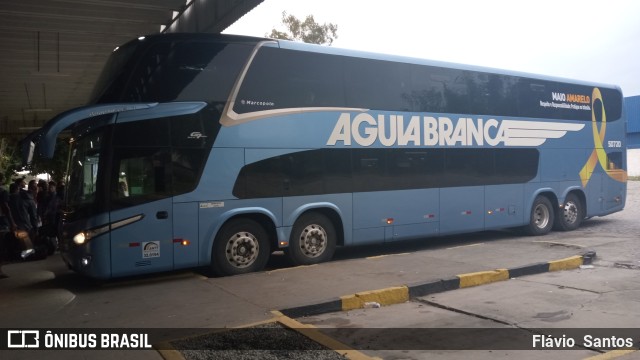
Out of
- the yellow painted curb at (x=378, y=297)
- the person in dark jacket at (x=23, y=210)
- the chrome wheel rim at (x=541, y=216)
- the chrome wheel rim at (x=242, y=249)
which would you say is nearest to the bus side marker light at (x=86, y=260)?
the chrome wheel rim at (x=242, y=249)

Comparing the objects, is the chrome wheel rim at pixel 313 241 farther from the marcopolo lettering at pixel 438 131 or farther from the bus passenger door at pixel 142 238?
the bus passenger door at pixel 142 238

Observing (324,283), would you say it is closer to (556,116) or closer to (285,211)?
(285,211)

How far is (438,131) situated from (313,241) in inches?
143

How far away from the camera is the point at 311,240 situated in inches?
358

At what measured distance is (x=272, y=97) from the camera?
856cm

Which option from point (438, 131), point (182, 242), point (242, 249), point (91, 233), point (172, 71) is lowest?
point (242, 249)

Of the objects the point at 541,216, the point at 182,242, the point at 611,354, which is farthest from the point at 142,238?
the point at 541,216

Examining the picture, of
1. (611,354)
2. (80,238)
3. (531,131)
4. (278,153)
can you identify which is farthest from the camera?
(531,131)

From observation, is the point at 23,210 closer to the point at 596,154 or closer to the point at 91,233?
the point at 91,233

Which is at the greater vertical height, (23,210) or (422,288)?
(23,210)

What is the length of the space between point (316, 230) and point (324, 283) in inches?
69.3

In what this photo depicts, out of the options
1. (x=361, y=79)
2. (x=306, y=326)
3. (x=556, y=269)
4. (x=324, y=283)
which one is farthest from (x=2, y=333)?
(x=556, y=269)

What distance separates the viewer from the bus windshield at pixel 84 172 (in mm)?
7402

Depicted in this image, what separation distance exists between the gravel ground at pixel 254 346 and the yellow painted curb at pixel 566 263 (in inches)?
211
